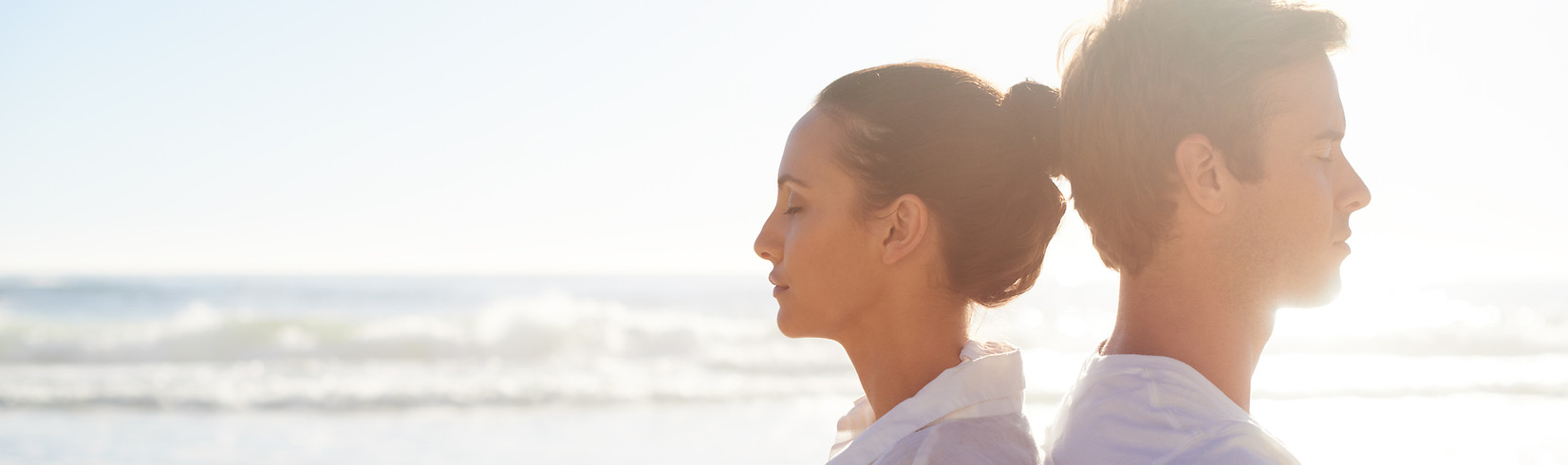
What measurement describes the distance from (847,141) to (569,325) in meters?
15.9

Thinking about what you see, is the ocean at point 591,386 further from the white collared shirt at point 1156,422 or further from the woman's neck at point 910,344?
the white collared shirt at point 1156,422

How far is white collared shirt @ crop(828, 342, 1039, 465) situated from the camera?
1597 millimetres

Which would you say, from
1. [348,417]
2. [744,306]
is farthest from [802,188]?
[744,306]

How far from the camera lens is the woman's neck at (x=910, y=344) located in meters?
1.81

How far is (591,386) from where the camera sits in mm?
11766

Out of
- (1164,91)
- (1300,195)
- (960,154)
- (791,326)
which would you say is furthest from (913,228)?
(1300,195)

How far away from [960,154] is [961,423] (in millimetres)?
408

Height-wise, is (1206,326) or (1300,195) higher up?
(1300,195)

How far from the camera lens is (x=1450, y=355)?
603 inches

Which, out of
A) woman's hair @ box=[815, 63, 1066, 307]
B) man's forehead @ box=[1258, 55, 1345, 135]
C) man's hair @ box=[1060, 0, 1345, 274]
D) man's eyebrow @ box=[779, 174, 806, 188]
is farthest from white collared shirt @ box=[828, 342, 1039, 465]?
man's forehead @ box=[1258, 55, 1345, 135]

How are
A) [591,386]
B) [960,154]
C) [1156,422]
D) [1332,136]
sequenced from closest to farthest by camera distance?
[1156,422] < [1332,136] < [960,154] < [591,386]

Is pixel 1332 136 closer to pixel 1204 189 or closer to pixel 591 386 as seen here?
pixel 1204 189

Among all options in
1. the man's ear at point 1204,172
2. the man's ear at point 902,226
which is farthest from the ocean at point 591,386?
the man's ear at point 1204,172

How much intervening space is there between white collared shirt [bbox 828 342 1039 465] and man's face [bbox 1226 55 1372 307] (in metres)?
0.39
